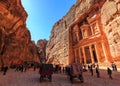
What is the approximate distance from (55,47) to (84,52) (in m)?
13.5

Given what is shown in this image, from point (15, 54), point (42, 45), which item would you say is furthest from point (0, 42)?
point (42, 45)

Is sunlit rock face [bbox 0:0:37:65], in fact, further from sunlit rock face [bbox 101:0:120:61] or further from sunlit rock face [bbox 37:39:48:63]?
sunlit rock face [bbox 37:39:48:63]

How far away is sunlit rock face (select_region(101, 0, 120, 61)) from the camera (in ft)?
80.1

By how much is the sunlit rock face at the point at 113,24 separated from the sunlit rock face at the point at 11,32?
724 inches

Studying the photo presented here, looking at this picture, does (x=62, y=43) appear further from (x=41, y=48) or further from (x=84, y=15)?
(x=41, y=48)

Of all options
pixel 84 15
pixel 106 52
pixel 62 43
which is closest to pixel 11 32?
pixel 62 43

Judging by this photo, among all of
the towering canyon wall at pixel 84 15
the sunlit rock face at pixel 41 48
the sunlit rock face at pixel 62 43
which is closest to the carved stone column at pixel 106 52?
the towering canyon wall at pixel 84 15

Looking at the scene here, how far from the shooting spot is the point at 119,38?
23.8 m

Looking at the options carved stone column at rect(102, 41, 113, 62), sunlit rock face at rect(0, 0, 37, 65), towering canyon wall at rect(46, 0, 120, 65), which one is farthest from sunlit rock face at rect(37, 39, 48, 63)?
carved stone column at rect(102, 41, 113, 62)

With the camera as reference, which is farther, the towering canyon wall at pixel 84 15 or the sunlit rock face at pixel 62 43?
the sunlit rock face at pixel 62 43

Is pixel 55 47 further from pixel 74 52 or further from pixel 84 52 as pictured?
pixel 84 52

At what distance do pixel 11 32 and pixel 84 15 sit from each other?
2022 centimetres

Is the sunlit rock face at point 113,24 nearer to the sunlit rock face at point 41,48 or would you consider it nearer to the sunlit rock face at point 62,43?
the sunlit rock face at point 62,43

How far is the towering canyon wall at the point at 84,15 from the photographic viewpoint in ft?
82.2
